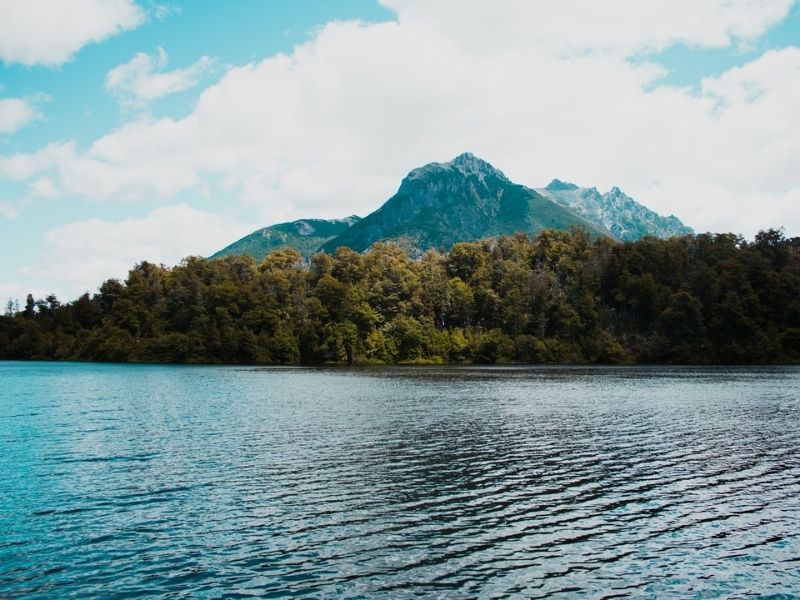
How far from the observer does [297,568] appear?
21000mm

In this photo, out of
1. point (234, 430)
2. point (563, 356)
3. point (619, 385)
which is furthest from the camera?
point (563, 356)

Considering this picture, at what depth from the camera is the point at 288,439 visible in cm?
4722

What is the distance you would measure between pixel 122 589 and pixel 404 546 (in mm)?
10180

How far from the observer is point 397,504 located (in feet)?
96.5

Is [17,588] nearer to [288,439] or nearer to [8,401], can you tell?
[288,439]

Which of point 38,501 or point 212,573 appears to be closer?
point 212,573

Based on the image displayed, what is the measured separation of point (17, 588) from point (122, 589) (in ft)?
11.1

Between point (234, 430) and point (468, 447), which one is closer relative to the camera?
point (468, 447)

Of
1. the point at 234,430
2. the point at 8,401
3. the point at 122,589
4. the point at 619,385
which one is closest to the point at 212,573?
the point at 122,589

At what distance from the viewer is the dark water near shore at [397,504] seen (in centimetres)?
2041

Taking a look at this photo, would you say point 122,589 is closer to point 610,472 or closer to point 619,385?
A: point 610,472

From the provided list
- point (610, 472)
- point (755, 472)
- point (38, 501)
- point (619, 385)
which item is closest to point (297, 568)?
point (38, 501)

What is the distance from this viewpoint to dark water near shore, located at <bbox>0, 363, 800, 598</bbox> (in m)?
20.4

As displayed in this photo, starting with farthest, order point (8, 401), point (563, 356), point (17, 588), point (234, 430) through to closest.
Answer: point (563, 356)
point (8, 401)
point (234, 430)
point (17, 588)
